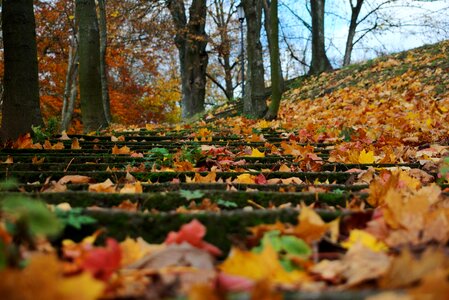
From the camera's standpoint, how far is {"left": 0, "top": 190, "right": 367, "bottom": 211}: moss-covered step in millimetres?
1790

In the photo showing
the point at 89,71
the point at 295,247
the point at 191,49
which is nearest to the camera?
the point at 295,247

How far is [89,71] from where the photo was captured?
912cm

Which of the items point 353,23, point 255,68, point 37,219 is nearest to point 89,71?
point 255,68

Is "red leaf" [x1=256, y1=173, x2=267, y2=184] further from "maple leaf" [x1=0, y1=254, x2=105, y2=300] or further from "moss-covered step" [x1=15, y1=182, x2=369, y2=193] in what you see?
"maple leaf" [x1=0, y1=254, x2=105, y2=300]

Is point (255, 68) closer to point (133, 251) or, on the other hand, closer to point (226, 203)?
point (226, 203)

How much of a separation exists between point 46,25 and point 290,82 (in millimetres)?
13123

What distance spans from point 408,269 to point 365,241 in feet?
1.13

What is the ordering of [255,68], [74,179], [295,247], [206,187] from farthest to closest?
[255,68] < [74,179] < [206,187] < [295,247]

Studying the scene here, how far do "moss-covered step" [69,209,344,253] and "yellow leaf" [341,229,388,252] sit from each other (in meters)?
0.22

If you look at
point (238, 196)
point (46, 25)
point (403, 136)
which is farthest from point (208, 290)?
point (46, 25)

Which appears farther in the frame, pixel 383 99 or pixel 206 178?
pixel 383 99

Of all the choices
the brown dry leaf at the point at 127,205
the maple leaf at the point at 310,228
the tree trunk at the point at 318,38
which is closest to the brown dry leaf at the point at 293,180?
the brown dry leaf at the point at 127,205

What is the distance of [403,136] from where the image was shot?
477 centimetres

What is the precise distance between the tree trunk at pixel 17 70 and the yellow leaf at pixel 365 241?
4.50m
